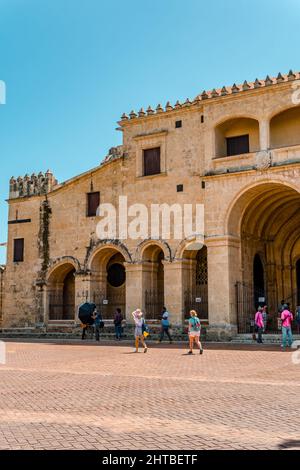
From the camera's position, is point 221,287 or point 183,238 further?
point 183,238

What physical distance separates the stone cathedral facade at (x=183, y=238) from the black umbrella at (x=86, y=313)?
751 millimetres

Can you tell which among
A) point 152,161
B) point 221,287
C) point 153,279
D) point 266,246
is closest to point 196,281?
point 153,279

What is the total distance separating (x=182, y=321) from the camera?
86.2 ft

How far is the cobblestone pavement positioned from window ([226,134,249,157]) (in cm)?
1220

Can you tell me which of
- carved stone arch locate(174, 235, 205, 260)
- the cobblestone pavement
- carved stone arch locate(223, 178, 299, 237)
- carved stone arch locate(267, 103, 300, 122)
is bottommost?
the cobblestone pavement

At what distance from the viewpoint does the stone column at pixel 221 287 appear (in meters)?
24.7

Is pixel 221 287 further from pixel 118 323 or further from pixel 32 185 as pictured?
pixel 32 185

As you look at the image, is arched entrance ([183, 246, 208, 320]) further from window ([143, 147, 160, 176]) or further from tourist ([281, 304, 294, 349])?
tourist ([281, 304, 294, 349])

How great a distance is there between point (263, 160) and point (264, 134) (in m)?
1.31

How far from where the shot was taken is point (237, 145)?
27094mm

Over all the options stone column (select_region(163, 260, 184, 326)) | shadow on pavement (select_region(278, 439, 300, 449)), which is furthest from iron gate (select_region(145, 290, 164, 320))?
shadow on pavement (select_region(278, 439, 300, 449))

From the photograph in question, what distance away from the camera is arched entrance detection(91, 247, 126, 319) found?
2984cm

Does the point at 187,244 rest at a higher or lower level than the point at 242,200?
lower
